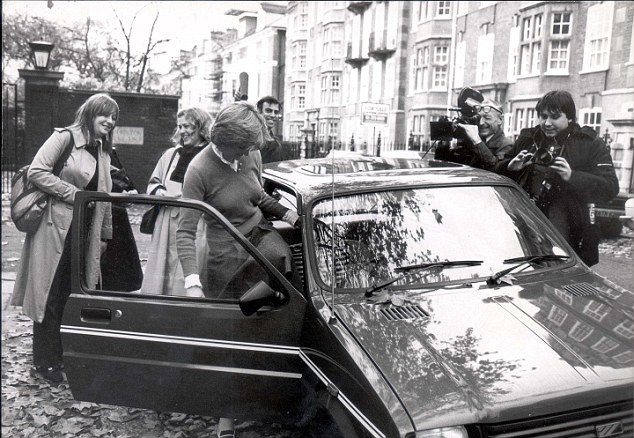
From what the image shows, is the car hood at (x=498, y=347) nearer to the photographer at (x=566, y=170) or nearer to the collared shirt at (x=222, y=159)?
the collared shirt at (x=222, y=159)

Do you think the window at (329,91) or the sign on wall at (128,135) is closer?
the sign on wall at (128,135)

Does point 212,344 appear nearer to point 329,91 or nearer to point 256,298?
point 256,298

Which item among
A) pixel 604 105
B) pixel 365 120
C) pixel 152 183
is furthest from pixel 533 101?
pixel 152 183

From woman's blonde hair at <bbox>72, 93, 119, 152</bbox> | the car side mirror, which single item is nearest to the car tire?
the car side mirror

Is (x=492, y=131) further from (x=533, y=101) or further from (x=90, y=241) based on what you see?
(x=90, y=241)

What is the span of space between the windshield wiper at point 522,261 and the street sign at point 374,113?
5.58 ft

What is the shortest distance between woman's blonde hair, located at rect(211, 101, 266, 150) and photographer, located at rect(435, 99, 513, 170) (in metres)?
1.63

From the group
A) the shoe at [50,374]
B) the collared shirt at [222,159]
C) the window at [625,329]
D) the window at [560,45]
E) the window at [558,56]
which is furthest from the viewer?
the window at [558,56]

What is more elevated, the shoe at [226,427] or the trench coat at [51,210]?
the trench coat at [51,210]

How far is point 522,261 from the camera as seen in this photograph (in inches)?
101

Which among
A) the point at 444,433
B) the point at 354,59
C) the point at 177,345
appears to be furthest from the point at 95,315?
the point at 354,59

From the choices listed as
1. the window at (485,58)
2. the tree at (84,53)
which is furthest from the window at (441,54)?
the tree at (84,53)

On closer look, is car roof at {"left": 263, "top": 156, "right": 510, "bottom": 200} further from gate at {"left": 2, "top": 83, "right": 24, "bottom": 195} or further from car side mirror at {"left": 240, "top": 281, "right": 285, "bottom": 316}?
gate at {"left": 2, "top": 83, "right": 24, "bottom": 195}

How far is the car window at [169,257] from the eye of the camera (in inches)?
94.4
